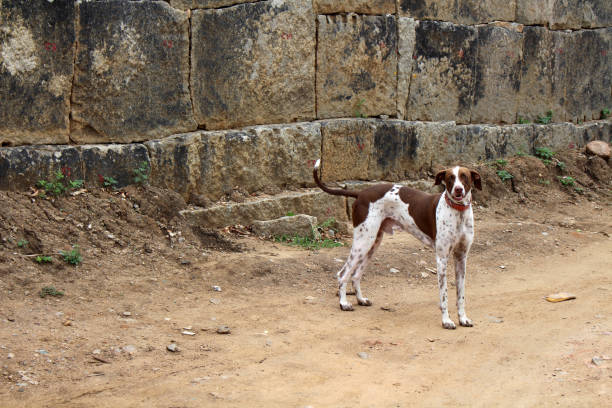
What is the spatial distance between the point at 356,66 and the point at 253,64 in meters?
1.45

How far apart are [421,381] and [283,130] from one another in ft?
14.1

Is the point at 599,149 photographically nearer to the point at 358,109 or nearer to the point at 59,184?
the point at 358,109

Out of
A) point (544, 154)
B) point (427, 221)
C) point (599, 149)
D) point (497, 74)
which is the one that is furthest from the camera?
point (599, 149)

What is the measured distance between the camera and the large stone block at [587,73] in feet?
38.7

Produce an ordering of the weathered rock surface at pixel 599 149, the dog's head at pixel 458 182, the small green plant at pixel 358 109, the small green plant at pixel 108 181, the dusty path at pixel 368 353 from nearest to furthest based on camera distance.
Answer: the dusty path at pixel 368 353 → the dog's head at pixel 458 182 → the small green plant at pixel 108 181 → the small green plant at pixel 358 109 → the weathered rock surface at pixel 599 149

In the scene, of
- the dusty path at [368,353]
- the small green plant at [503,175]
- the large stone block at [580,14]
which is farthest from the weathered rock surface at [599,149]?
the dusty path at [368,353]

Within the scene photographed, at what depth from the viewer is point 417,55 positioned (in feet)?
30.8

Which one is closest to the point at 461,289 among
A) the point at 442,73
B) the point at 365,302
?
the point at 365,302

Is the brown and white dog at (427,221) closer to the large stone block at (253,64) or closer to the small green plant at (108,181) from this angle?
the large stone block at (253,64)

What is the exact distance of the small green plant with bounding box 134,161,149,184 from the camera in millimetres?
7195

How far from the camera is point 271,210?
26.1 ft

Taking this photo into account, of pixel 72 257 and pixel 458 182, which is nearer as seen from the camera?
pixel 458 182

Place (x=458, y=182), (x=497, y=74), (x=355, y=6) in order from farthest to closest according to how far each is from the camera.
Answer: (x=497, y=74)
(x=355, y=6)
(x=458, y=182)

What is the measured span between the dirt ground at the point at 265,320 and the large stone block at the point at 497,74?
104 inches
